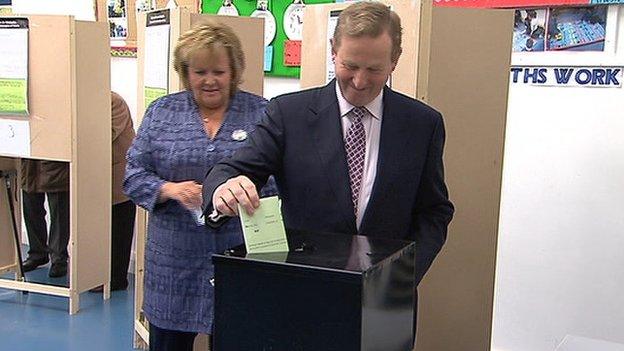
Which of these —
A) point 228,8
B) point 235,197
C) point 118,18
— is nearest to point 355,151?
point 235,197

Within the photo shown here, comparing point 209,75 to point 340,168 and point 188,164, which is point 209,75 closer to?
point 188,164

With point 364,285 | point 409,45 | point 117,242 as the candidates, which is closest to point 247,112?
point 409,45

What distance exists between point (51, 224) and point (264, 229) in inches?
145

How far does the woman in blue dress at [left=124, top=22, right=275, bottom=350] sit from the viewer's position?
2035 mm

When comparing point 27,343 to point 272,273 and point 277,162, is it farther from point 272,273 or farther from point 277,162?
point 272,273

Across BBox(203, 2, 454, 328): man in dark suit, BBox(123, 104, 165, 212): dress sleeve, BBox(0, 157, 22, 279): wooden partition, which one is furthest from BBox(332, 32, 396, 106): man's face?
BBox(0, 157, 22, 279): wooden partition

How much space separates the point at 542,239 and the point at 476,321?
560 mm

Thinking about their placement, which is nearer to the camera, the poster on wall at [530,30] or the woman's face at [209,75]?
the woman's face at [209,75]

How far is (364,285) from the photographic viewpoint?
94cm

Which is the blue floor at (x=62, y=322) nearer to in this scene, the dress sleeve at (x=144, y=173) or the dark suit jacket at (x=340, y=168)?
the dress sleeve at (x=144, y=173)

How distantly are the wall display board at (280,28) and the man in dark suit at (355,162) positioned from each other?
7.17ft

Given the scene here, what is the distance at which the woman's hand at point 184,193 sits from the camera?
1.95m

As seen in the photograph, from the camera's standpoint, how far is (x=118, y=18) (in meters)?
4.70

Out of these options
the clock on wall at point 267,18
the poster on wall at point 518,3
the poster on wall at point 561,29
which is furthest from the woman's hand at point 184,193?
the clock on wall at point 267,18
